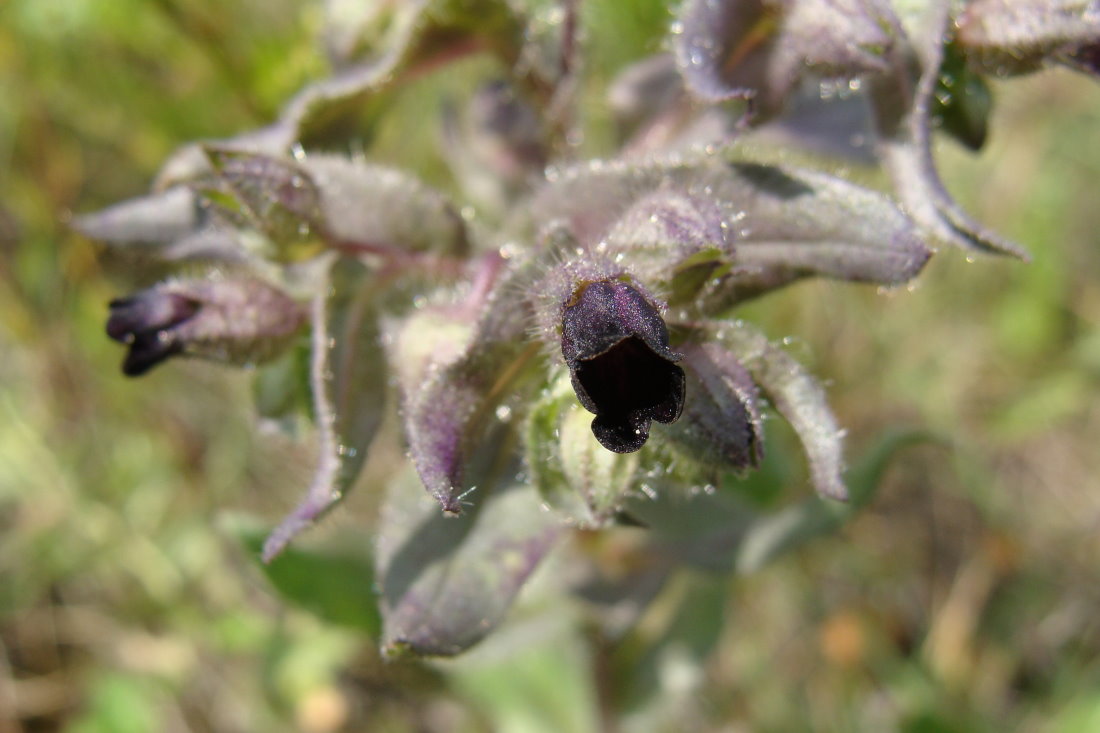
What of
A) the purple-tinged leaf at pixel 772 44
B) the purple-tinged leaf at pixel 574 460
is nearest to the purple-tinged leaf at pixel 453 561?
the purple-tinged leaf at pixel 574 460

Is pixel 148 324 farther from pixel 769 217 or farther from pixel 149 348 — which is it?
pixel 769 217

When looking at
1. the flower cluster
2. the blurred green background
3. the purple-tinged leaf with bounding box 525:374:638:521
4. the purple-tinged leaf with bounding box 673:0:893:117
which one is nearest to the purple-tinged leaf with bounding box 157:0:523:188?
the flower cluster

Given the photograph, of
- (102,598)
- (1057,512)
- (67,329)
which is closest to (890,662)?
(1057,512)

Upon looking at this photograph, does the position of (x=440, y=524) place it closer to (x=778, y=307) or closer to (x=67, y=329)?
(x=778, y=307)

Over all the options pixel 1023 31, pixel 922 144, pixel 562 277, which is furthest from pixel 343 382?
pixel 1023 31

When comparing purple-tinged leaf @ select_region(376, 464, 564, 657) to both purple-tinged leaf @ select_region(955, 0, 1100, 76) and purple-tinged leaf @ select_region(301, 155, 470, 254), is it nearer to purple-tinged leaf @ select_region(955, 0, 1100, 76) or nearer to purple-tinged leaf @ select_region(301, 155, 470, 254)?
purple-tinged leaf @ select_region(301, 155, 470, 254)

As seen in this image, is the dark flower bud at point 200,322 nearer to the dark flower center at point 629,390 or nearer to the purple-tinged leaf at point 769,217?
the purple-tinged leaf at point 769,217
